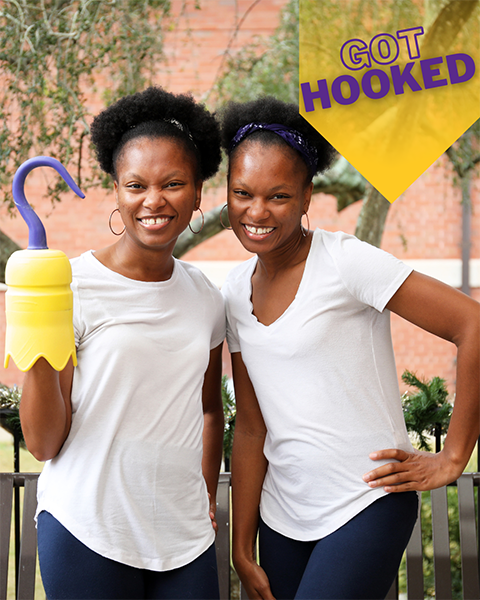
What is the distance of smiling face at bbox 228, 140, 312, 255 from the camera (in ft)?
4.57

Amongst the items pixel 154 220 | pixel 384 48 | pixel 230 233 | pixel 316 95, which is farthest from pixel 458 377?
pixel 230 233

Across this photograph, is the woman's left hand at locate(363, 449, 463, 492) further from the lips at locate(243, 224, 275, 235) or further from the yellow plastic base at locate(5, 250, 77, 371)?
the yellow plastic base at locate(5, 250, 77, 371)

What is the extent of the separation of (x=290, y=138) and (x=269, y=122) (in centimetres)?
8

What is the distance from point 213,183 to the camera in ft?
10.9

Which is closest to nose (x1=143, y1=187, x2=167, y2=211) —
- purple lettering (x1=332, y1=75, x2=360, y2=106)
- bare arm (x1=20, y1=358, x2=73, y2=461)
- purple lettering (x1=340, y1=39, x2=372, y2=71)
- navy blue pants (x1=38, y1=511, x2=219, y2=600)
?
bare arm (x1=20, y1=358, x2=73, y2=461)

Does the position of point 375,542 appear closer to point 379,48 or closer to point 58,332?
point 58,332

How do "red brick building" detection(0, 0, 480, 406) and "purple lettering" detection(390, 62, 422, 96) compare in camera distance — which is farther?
"red brick building" detection(0, 0, 480, 406)

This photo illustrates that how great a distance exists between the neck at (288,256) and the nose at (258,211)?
0.11 metres

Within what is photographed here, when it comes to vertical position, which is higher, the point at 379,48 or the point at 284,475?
the point at 379,48

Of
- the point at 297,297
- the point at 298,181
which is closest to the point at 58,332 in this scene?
the point at 297,297

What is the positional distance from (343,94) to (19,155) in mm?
1722

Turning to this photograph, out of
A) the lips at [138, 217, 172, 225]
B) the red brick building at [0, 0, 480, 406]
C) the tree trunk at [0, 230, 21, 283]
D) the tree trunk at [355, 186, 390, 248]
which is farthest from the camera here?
the red brick building at [0, 0, 480, 406]

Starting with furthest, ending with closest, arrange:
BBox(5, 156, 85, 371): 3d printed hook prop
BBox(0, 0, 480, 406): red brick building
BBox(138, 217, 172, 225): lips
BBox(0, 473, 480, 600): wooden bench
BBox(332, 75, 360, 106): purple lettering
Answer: BBox(0, 0, 480, 406): red brick building
BBox(332, 75, 360, 106): purple lettering
BBox(0, 473, 480, 600): wooden bench
BBox(138, 217, 172, 225): lips
BBox(5, 156, 85, 371): 3d printed hook prop

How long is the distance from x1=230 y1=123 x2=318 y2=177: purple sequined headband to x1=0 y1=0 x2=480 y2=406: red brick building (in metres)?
2.27
